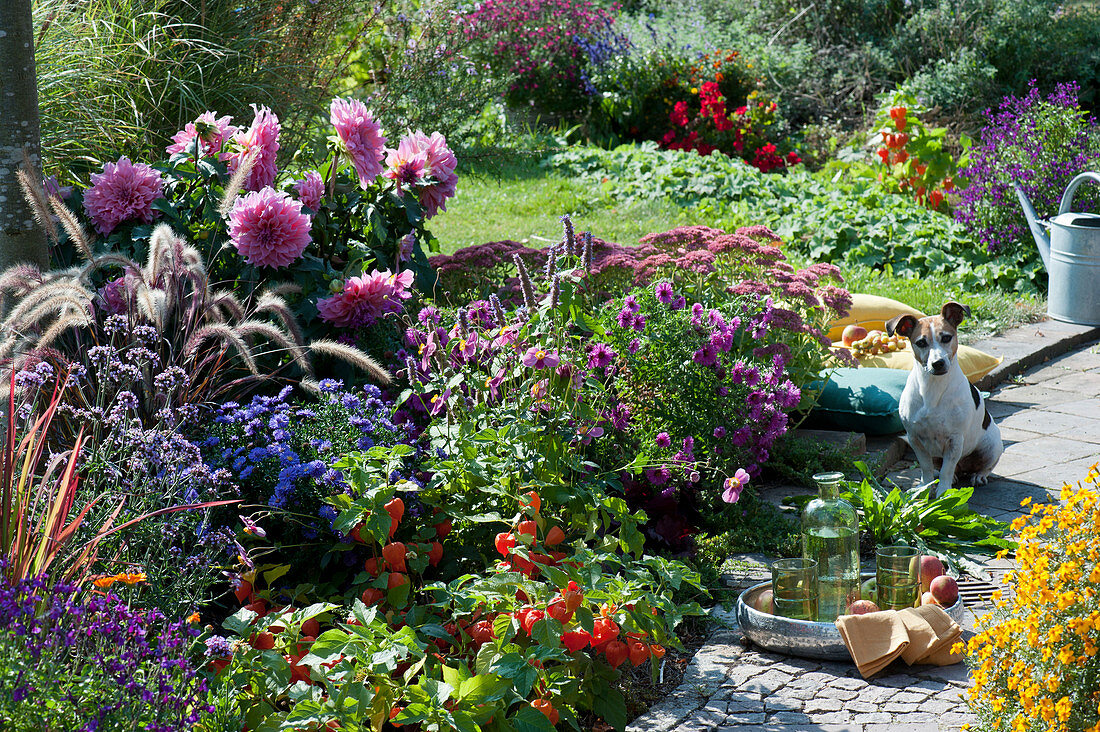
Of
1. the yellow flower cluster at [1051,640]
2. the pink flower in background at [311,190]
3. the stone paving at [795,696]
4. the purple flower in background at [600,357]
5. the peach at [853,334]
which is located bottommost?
the stone paving at [795,696]

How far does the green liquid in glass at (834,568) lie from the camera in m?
3.07

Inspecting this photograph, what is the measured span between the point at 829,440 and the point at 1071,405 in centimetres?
174

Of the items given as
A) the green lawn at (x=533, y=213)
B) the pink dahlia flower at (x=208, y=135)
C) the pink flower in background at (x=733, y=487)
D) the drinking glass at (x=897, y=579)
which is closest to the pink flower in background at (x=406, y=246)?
the pink dahlia flower at (x=208, y=135)

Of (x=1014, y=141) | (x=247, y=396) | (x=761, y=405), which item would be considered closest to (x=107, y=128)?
(x=247, y=396)

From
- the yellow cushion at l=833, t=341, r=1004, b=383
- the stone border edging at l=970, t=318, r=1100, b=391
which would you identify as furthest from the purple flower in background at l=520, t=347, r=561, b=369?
the stone border edging at l=970, t=318, r=1100, b=391

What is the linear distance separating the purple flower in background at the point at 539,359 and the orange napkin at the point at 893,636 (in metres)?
1.10

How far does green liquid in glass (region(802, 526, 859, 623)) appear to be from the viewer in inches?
121

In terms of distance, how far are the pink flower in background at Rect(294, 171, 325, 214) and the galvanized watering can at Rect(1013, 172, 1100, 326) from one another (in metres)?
4.98

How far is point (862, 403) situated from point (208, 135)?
3.12 metres

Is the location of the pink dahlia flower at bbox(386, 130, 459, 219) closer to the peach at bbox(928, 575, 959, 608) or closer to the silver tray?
the silver tray

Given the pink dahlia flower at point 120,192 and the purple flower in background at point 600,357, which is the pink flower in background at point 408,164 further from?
the purple flower in background at point 600,357

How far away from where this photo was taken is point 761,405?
3.89 metres

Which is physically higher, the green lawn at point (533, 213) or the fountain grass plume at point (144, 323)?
the fountain grass plume at point (144, 323)

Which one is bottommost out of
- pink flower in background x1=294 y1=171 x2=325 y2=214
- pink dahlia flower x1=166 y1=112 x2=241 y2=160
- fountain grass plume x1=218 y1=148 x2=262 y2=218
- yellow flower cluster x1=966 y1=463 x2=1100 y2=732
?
yellow flower cluster x1=966 y1=463 x2=1100 y2=732
